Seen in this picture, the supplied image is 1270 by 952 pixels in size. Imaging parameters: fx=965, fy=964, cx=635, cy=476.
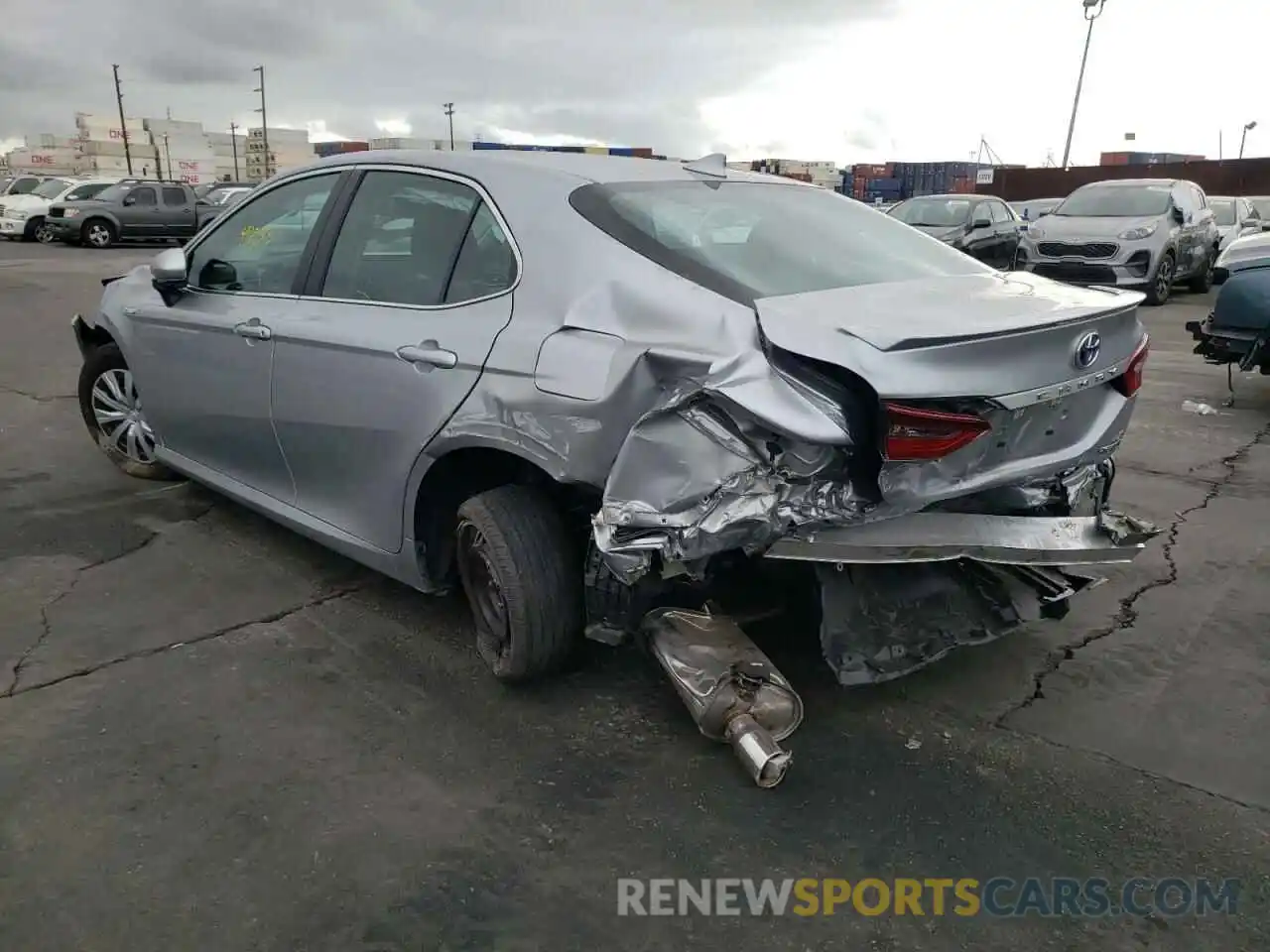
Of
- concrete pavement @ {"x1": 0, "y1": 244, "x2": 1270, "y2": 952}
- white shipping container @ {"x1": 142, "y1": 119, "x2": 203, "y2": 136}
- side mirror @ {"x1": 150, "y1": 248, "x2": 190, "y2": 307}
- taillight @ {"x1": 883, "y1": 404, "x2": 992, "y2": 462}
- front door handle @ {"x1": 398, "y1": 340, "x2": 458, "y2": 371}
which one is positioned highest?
white shipping container @ {"x1": 142, "y1": 119, "x2": 203, "y2": 136}

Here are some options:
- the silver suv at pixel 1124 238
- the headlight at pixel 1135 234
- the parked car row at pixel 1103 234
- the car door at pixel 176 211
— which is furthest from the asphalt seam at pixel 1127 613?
the car door at pixel 176 211

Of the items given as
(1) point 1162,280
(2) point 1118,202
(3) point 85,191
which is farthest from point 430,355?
(3) point 85,191

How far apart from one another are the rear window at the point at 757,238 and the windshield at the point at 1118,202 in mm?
11614

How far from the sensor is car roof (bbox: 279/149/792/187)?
322 centimetres

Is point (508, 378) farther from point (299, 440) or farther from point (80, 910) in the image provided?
point (80, 910)

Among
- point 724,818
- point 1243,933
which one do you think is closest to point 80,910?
point 724,818

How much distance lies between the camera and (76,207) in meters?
23.1

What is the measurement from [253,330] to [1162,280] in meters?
13.0

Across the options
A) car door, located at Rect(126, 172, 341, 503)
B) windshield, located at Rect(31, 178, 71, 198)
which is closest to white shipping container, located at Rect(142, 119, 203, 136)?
windshield, located at Rect(31, 178, 71, 198)

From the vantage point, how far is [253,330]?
12.3ft

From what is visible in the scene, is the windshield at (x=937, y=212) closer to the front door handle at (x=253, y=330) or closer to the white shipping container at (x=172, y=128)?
the front door handle at (x=253, y=330)

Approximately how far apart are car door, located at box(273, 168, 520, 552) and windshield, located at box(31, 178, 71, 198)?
1059 inches

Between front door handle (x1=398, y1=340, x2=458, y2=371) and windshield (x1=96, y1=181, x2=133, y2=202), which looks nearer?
front door handle (x1=398, y1=340, x2=458, y2=371)

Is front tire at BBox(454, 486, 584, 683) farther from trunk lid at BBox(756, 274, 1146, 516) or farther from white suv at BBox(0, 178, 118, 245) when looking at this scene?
white suv at BBox(0, 178, 118, 245)
